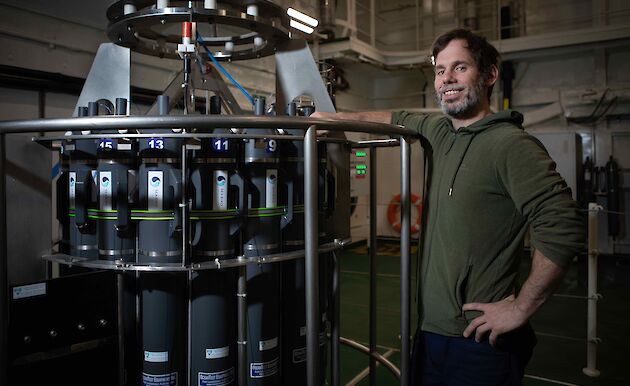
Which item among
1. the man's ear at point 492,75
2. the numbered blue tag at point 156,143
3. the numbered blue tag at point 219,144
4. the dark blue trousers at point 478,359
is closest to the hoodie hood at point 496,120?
the man's ear at point 492,75

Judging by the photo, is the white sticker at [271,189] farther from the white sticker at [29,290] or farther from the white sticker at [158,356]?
the white sticker at [29,290]

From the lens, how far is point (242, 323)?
56.9 inches

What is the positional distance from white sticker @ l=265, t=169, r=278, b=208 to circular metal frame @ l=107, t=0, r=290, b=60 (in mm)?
507

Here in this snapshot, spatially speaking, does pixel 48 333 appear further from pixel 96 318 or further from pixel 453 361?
pixel 453 361

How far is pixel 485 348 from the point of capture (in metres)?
1.37

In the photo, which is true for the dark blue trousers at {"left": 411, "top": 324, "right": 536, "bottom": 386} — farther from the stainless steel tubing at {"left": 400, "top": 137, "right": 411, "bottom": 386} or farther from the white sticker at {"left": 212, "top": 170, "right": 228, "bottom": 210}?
the white sticker at {"left": 212, "top": 170, "right": 228, "bottom": 210}

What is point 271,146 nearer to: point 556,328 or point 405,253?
point 405,253

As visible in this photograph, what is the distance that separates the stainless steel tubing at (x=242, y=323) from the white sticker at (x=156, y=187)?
Answer: 307mm

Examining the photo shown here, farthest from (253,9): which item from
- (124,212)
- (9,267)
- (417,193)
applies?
(417,193)

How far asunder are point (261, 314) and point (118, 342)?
0.44m

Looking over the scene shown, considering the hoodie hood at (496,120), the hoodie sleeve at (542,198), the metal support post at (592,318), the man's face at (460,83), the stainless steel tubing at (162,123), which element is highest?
the man's face at (460,83)

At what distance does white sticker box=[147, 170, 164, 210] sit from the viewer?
53.5 inches

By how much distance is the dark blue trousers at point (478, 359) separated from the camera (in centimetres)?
137

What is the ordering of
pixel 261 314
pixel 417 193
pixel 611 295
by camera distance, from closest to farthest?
pixel 261 314 < pixel 611 295 < pixel 417 193
